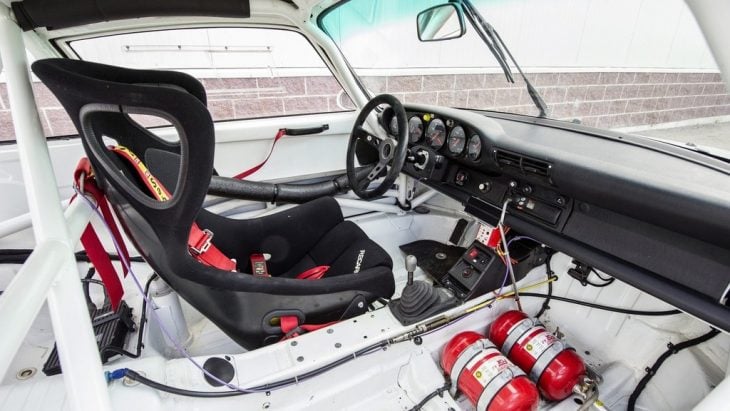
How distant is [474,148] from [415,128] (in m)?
0.41

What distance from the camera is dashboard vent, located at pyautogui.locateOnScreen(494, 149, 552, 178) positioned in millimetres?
1101

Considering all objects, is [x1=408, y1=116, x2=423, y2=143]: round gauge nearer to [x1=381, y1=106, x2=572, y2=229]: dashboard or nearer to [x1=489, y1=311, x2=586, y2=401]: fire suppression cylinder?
[x1=381, y1=106, x2=572, y2=229]: dashboard

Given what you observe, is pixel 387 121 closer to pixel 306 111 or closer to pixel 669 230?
pixel 306 111

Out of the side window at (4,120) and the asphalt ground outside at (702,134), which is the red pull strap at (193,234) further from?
the asphalt ground outside at (702,134)

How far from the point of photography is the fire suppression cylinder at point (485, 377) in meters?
0.97

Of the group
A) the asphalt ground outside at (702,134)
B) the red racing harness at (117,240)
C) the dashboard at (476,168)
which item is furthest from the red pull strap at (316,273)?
the asphalt ground outside at (702,134)

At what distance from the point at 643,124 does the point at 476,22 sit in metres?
0.90

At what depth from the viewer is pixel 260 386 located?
930 millimetres

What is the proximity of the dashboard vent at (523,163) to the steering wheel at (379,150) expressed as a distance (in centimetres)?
36

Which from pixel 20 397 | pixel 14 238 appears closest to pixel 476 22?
pixel 20 397

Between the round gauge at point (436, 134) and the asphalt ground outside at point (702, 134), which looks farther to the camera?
the round gauge at point (436, 134)

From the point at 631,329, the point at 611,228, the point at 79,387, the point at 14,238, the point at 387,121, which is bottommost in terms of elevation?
the point at 631,329

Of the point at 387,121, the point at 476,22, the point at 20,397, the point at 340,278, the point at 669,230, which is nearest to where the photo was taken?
the point at 20,397

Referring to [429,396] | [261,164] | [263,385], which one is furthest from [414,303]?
[261,164]
